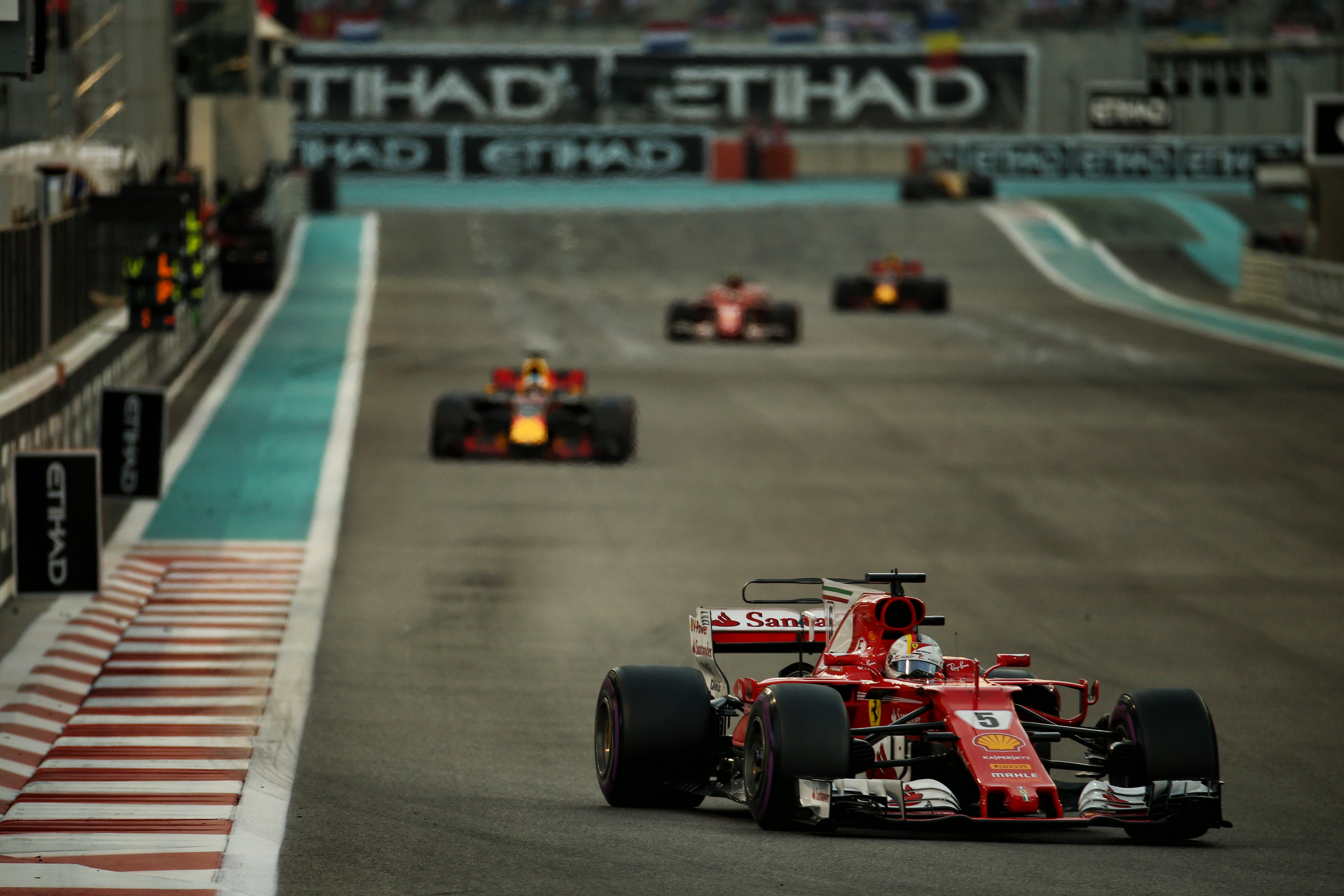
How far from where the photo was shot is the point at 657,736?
380 inches

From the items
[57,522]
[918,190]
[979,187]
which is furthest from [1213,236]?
[57,522]

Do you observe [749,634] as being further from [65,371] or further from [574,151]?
[574,151]

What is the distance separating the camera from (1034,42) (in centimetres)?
8400

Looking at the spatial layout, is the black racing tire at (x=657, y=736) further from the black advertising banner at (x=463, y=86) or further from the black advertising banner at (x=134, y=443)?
the black advertising banner at (x=463, y=86)

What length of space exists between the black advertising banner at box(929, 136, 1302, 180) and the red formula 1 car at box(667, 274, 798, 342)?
40.6 metres

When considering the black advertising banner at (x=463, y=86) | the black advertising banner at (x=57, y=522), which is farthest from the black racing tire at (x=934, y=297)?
the black advertising banner at (x=463, y=86)

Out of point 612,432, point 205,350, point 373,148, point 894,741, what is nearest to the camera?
point 894,741

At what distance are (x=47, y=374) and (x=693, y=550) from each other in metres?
6.35

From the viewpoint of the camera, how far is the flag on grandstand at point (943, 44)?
7956cm

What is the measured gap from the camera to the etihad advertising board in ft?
260

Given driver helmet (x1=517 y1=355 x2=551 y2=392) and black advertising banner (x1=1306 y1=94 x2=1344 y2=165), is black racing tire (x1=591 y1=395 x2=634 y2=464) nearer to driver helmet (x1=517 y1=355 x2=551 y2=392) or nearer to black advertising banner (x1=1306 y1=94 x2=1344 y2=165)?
driver helmet (x1=517 y1=355 x2=551 y2=392)

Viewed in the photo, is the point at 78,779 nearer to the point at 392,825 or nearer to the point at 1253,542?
the point at 392,825

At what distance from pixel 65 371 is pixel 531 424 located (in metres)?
7.29

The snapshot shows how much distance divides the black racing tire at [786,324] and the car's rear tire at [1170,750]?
28.9m
